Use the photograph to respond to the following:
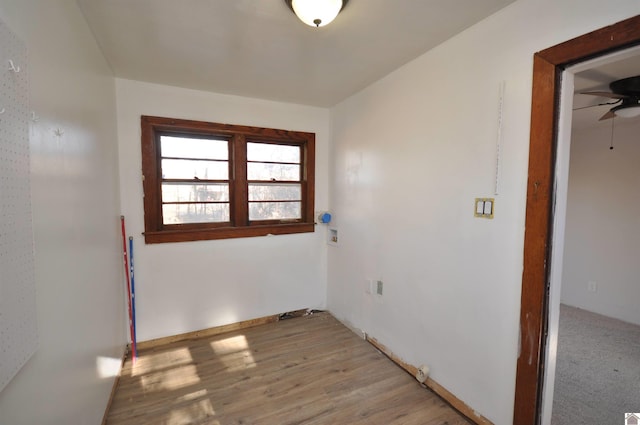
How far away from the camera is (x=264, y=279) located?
3.15m

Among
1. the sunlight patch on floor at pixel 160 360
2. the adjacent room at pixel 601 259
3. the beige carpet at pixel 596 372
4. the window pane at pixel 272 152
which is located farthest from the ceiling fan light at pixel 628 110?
the sunlight patch on floor at pixel 160 360

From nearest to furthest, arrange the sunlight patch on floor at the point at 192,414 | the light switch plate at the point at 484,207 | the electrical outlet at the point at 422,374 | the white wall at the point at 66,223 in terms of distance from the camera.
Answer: the white wall at the point at 66,223, the light switch plate at the point at 484,207, the sunlight patch on floor at the point at 192,414, the electrical outlet at the point at 422,374

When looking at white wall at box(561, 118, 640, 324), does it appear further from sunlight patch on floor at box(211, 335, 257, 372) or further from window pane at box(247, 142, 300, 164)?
sunlight patch on floor at box(211, 335, 257, 372)

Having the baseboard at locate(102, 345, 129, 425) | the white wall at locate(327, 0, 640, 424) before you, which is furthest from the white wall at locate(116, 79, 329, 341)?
the white wall at locate(327, 0, 640, 424)

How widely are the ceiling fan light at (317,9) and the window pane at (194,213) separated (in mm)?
2076

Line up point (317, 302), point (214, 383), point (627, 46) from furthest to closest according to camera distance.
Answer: point (317, 302)
point (214, 383)
point (627, 46)

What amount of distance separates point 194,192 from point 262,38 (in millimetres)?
1680

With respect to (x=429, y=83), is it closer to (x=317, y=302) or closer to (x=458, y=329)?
(x=458, y=329)

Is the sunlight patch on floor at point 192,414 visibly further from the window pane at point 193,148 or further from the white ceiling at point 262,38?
the white ceiling at point 262,38

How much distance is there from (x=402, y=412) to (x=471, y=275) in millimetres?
1052

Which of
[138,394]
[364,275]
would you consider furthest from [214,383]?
[364,275]

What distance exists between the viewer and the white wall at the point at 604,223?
3.34 m

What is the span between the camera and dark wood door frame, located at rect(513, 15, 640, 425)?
1.36 metres

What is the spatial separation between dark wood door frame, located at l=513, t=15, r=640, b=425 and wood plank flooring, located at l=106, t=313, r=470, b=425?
571 millimetres
